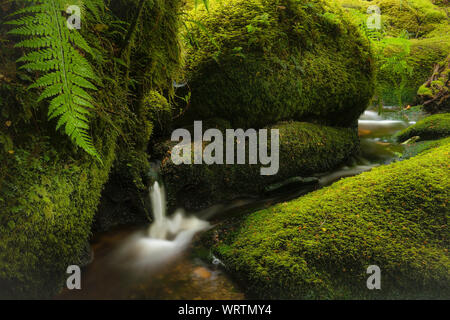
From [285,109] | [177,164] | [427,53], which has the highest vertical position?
[427,53]

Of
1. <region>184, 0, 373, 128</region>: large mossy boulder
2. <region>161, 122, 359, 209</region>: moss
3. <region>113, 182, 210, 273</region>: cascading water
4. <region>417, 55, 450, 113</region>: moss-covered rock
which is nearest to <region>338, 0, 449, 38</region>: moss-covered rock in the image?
<region>417, 55, 450, 113</region>: moss-covered rock

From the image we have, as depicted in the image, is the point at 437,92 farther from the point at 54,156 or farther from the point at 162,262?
the point at 54,156

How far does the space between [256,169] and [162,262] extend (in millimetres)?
1863

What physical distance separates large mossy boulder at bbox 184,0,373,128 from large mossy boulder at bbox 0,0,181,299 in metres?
1.56

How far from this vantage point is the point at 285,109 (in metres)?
4.86

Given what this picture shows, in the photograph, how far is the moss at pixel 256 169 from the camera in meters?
3.92

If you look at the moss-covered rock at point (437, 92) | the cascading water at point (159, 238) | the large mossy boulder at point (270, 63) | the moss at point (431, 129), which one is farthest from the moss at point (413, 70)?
the cascading water at point (159, 238)

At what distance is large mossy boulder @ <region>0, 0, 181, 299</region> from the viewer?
6.59ft

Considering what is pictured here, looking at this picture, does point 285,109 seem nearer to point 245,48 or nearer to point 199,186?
point 245,48

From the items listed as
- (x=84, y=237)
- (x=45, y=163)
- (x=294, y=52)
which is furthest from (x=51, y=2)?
(x=294, y=52)

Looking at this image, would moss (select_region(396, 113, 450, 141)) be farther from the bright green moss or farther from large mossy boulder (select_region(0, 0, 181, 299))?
the bright green moss

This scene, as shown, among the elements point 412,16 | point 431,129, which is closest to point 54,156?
point 431,129

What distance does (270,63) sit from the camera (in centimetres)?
465
